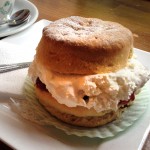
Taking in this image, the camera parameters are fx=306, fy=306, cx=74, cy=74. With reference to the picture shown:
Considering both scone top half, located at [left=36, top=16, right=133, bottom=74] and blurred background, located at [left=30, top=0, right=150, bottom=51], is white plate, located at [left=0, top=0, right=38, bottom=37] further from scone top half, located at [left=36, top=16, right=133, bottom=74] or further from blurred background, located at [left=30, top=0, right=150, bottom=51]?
scone top half, located at [left=36, top=16, right=133, bottom=74]

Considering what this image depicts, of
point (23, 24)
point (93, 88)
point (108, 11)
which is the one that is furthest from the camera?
point (108, 11)

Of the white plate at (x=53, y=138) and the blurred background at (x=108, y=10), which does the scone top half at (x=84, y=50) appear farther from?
the blurred background at (x=108, y=10)

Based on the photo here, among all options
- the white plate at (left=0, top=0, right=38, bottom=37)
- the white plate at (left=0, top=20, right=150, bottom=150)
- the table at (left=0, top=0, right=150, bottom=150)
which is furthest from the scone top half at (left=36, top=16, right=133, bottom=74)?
the table at (left=0, top=0, right=150, bottom=150)

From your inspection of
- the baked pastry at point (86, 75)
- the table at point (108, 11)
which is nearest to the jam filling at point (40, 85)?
the baked pastry at point (86, 75)

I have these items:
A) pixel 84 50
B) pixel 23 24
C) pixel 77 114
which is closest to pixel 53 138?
pixel 77 114

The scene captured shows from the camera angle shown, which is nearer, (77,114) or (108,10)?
(77,114)

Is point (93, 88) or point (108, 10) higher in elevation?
point (93, 88)

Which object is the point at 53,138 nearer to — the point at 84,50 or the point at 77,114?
the point at 77,114
